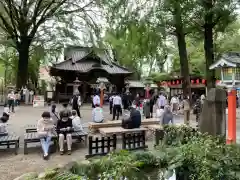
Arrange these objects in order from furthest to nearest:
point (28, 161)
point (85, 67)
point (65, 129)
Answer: point (85, 67)
point (65, 129)
point (28, 161)

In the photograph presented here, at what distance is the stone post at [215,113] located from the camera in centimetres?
665

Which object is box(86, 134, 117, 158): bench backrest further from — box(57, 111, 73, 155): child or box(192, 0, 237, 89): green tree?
box(192, 0, 237, 89): green tree

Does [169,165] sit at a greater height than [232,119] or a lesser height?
lesser

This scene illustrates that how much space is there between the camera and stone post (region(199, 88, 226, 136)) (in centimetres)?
665

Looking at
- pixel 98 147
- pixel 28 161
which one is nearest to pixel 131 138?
pixel 98 147

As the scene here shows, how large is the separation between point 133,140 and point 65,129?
6.37ft

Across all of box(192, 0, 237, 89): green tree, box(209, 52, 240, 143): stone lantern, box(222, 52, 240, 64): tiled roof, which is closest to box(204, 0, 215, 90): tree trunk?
box(192, 0, 237, 89): green tree

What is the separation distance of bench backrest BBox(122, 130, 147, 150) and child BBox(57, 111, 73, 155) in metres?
1.49

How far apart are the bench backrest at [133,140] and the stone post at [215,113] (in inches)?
71.8

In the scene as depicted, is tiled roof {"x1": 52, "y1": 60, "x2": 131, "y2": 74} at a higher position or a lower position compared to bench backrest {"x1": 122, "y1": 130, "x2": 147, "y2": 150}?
higher

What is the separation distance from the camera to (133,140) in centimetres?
750

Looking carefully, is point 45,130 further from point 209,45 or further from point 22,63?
point 22,63

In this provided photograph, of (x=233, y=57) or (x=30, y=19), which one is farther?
(x=30, y=19)

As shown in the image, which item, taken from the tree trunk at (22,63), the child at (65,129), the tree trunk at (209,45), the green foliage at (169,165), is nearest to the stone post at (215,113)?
the green foliage at (169,165)
